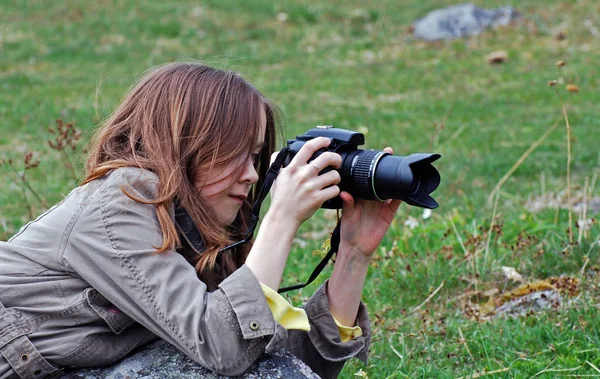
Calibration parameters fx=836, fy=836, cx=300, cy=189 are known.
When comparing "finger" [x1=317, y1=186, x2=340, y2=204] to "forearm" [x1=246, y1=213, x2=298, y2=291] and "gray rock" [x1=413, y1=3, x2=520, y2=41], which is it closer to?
"forearm" [x1=246, y1=213, x2=298, y2=291]

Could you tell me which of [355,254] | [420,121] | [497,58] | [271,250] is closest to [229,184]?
[271,250]

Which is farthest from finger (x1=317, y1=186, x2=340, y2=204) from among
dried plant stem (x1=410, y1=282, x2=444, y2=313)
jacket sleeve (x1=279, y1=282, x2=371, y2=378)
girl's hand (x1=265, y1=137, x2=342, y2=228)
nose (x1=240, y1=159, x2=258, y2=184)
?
dried plant stem (x1=410, y1=282, x2=444, y2=313)

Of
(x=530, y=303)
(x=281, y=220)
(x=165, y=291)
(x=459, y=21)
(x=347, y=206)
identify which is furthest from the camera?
(x=459, y=21)

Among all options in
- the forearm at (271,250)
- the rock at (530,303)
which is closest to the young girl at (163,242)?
the forearm at (271,250)

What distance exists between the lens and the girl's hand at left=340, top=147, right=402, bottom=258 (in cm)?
254

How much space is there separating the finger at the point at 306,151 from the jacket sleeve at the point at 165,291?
0.32 m

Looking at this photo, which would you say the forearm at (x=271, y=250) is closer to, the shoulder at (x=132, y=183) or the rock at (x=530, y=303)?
the shoulder at (x=132, y=183)

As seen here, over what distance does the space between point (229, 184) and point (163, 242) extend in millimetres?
301

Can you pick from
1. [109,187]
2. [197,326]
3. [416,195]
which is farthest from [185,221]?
[416,195]

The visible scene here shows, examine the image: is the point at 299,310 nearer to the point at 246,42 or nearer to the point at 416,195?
the point at 416,195

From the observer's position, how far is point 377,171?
224 centimetres

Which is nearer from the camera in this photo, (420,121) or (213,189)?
(213,189)

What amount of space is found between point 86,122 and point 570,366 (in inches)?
249

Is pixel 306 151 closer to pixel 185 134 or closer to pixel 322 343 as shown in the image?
pixel 185 134
